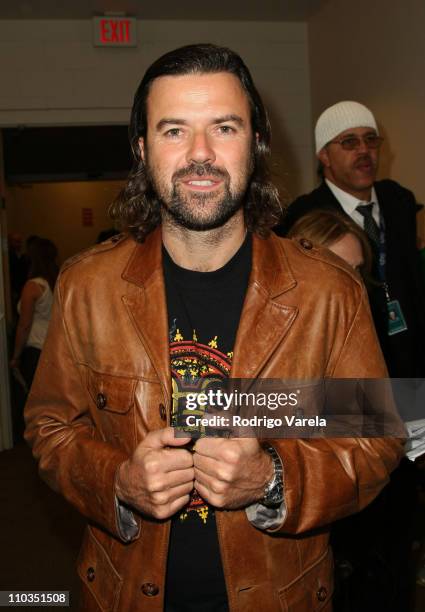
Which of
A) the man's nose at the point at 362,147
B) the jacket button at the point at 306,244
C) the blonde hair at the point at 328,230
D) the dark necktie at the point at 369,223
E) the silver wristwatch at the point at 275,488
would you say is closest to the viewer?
the silver wristwatch at the point at 275,488

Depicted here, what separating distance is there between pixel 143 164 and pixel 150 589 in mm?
966

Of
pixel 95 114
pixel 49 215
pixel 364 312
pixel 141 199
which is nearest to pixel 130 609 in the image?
pixel 364 312

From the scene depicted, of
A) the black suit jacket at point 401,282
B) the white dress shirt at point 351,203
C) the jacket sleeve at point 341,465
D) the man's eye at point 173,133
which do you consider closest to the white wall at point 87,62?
the white dress shirt at point 351,203

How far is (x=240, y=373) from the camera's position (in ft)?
3.85

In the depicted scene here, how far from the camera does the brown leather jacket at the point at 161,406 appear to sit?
1.15m

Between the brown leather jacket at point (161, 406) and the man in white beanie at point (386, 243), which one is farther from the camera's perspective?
the man in white beanie at point (386, 243)

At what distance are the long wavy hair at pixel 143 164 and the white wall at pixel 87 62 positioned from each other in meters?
3.60

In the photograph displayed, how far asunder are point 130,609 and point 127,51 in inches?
184

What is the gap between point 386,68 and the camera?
13.5ft

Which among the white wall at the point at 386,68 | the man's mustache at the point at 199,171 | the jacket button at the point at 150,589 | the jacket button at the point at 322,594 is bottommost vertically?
the jacket button at the point at 322,594

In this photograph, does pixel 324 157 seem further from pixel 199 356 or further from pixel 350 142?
pixel 199 356

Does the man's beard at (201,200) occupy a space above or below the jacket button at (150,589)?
above

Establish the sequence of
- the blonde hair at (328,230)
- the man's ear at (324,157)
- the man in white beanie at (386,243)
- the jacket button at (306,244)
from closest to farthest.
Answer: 1. the jacket button at (306,244)
2. the man in white beanie at (386,243)
3. the blonde hair at (328,230)
4. the man's ear at (324,157)

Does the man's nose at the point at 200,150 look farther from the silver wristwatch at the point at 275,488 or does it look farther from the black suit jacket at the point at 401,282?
the black suit jacket at the point at 401,282
